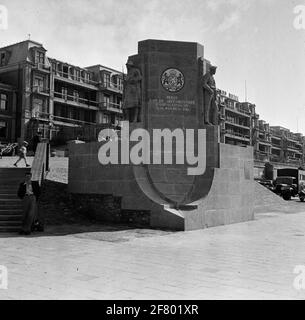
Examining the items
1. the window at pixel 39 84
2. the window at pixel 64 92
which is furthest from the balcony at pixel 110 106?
the window at pixel 39 84

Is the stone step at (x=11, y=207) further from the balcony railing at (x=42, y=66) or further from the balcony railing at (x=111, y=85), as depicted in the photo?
the balcony railing at (x=111, y=85)

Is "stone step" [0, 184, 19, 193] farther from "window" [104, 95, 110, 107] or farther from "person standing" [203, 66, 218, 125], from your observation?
"window" [104, 95, 110, 107]

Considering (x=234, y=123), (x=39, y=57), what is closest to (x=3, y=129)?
(x=39, y=57)

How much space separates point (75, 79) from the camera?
60.6 metres

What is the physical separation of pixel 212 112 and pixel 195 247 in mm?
7279

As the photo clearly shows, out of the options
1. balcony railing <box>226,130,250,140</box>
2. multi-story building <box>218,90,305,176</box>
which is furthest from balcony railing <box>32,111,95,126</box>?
balcony railing <box>226,130,250,140</box>

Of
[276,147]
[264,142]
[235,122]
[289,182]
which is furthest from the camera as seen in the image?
[276,147]

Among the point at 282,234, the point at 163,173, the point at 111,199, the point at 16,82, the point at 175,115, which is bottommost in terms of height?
the point at 282,234

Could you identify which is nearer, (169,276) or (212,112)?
(169,276)

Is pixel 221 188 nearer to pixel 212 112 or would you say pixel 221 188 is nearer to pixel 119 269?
pixel 212 112

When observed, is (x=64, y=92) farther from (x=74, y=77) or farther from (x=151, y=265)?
(x=151, y=265)

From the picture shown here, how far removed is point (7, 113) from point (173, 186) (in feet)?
134

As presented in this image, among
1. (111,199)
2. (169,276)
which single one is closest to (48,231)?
(111,199)

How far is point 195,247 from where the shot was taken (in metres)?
10.1
